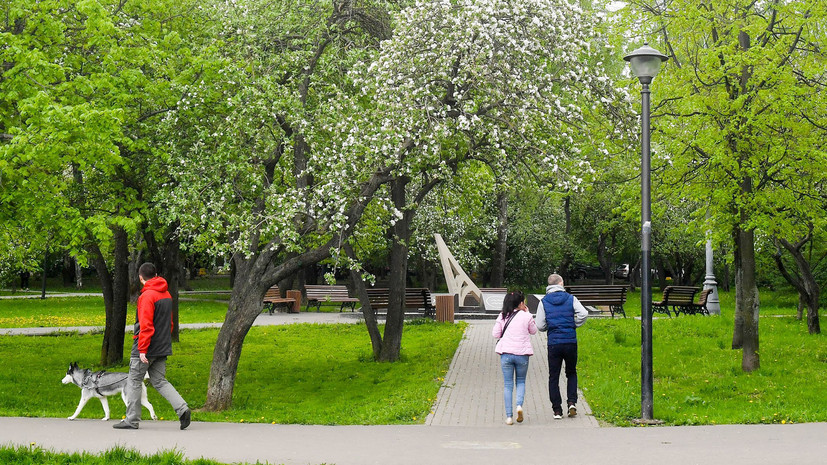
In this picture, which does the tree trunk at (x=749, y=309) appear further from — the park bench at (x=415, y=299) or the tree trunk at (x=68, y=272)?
the tree trunk at (x=68, y=272)

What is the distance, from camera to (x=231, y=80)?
12727 millimetres

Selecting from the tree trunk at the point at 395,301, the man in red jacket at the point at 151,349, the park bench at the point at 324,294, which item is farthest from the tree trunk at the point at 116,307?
the park bench at the point at 324,294

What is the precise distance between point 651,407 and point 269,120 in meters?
6.64

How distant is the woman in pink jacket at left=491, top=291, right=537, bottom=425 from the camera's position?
9898 millimetres

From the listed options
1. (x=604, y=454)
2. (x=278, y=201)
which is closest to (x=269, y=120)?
(x=278, y=201)

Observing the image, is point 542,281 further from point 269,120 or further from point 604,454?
point 604,454

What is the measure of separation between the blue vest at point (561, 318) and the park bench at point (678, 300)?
1484 cm

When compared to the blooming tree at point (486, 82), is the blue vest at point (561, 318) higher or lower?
lower

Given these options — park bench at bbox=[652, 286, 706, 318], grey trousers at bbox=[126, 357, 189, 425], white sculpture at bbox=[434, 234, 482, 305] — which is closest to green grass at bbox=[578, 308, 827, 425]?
park bench at bbox=[652, 286, 706, 318]

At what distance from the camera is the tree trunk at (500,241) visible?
37.2 m

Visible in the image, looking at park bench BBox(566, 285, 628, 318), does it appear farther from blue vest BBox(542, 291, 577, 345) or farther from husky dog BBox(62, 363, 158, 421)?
husky dog BBox(62, 363, 158, 421)

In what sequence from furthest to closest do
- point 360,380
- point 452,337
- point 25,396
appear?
Answer: point 452,337
point 360,380
point 25,396

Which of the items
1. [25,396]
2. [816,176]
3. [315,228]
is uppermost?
[816,176]

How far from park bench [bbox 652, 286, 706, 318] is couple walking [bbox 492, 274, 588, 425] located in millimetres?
14829
